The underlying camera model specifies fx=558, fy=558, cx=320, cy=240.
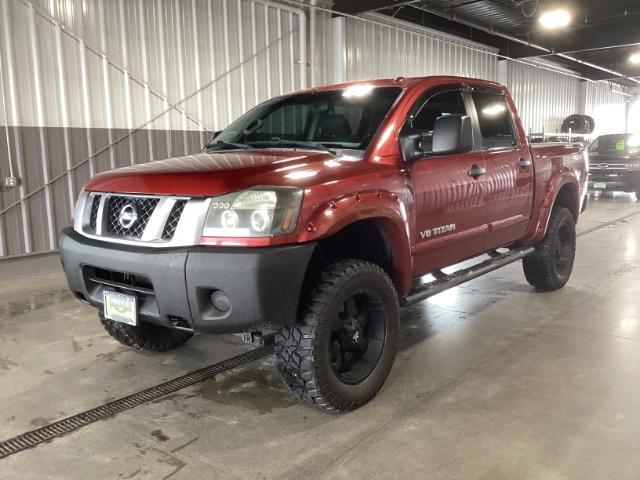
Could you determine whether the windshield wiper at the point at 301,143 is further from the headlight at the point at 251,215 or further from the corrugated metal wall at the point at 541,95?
the corrugated metal wall at the point at 541,95

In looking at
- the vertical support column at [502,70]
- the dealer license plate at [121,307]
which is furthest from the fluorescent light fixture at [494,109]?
the vertical support column at [502,70]

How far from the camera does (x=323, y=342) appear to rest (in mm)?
2646

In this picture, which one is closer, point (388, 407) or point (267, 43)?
point (388, 407)

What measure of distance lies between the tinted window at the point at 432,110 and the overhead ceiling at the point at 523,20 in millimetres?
5793

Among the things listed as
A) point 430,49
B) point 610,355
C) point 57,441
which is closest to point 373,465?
point 57,441

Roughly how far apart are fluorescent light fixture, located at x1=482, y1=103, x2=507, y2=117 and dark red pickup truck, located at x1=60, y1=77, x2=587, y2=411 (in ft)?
0.07

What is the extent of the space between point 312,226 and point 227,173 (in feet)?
1.49

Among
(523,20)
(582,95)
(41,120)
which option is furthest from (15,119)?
(582,95)

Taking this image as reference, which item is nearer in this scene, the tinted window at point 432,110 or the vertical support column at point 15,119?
the tinted window at point 432,110

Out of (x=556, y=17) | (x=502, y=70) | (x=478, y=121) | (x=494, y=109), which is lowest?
(x=478, y=121)

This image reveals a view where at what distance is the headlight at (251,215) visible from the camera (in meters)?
2.42

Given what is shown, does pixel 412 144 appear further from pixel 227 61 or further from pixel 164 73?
pixel 227 61

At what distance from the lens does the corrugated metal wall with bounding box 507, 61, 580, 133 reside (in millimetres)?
16094

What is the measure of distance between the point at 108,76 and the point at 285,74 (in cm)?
312
